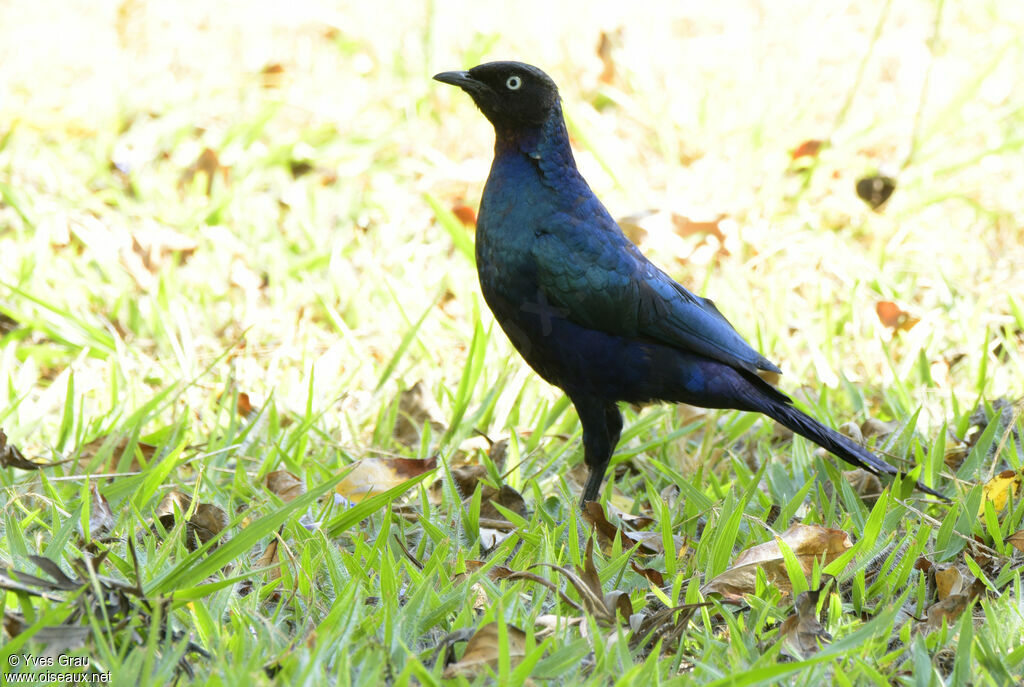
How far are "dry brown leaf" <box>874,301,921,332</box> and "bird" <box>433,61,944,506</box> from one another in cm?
148

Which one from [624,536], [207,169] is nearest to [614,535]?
[624,536]

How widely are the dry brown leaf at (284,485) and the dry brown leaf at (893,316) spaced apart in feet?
8.52

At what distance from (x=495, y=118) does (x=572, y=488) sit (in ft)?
3.80

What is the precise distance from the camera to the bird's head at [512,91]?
10.8ft

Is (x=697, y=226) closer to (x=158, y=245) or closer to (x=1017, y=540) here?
(x=158, y=245)

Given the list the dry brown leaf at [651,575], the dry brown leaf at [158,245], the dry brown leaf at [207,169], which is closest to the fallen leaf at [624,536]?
the dry brown leaf at [651,575]

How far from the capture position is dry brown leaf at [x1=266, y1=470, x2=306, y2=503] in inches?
120

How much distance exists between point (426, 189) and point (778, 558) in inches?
133

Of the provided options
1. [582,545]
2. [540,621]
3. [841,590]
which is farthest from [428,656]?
[841,590]

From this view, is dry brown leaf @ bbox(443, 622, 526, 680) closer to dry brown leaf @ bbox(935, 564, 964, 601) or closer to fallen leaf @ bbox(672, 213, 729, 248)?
dry brown leaf @ bbox(935, 564, 964, 601)

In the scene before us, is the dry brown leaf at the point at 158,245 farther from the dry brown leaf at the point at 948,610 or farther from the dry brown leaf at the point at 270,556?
the dry brown leaf at the point at 948,610

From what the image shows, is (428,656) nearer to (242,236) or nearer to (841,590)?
(841,590)

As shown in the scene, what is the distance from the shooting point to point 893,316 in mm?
4523

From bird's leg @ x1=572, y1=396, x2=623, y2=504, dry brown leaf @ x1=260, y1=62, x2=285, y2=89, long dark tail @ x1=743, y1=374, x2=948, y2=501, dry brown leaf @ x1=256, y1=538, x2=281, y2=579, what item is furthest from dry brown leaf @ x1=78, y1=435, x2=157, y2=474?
dry brown leaf @ x1=260, y1=62, x2=285, y2=89
